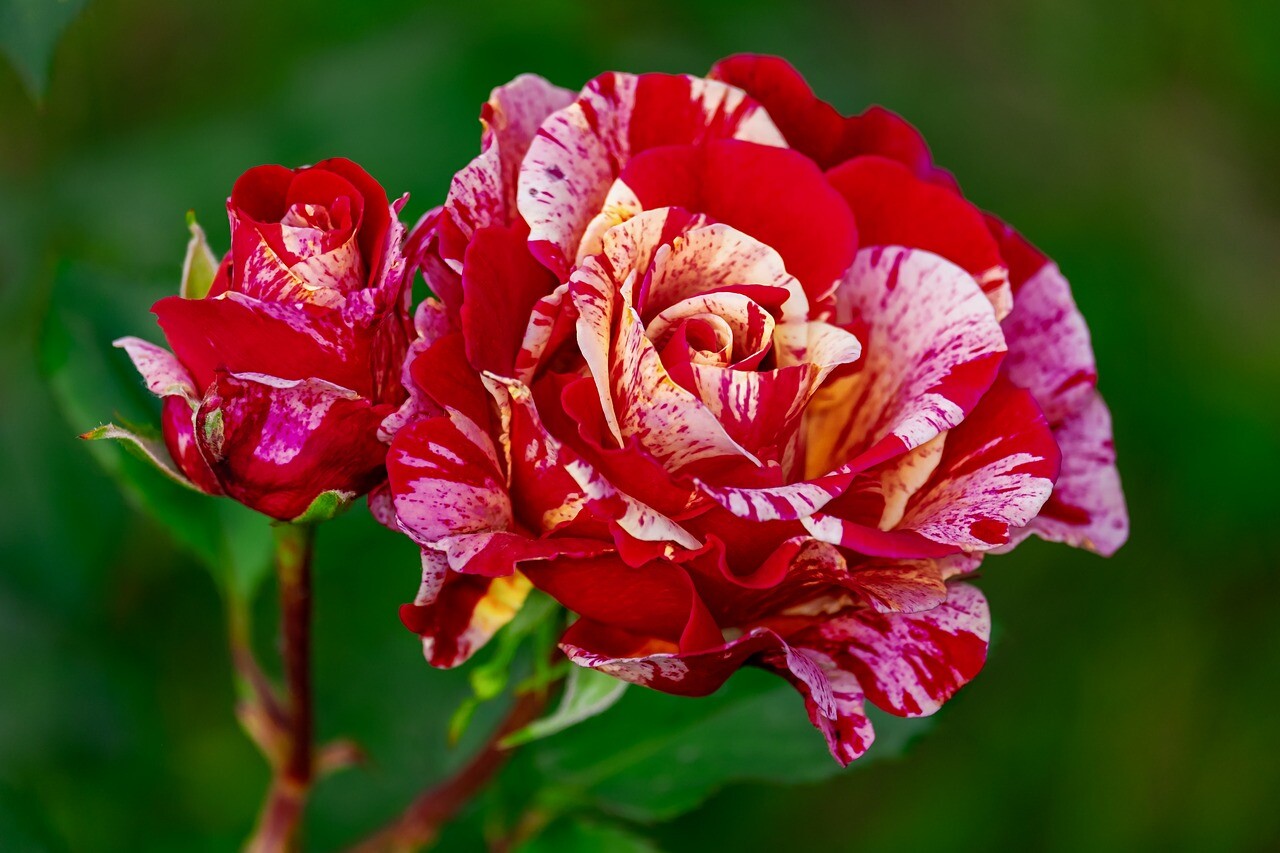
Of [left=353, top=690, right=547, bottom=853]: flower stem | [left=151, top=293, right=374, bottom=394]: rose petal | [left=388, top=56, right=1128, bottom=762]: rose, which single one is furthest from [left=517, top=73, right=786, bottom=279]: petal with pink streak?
[left=353, top=690, right=547, bottom=853]: flower stem

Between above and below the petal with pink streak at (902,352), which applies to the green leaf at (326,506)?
below

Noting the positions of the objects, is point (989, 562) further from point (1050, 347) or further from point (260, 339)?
point (260, 339)

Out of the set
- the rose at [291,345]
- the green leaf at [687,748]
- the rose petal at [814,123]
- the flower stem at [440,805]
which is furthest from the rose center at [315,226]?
the green leaf at [687,748]

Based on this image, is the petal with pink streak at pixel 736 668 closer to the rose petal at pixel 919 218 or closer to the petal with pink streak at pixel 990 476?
the petal with pink streak at pixel 990 476

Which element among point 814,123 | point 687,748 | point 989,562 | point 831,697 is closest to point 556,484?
point 831,697

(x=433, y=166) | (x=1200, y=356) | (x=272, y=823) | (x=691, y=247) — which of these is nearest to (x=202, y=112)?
(x=433, y=166)

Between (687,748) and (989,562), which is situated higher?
(687,748)

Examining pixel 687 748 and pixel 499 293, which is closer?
pixel 499 293

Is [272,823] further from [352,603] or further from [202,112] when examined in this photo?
[202,112]
